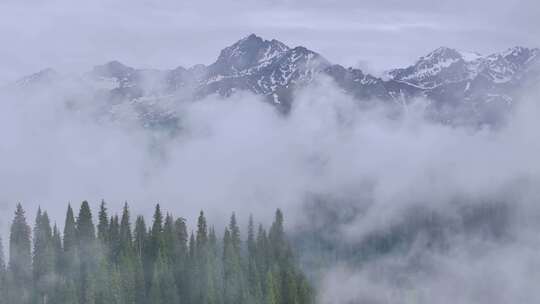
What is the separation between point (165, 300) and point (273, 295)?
22183 mm

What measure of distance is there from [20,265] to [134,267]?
22544 mm

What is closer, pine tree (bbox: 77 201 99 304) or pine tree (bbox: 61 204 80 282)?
pine tree (bbox: 77 201 99 304)

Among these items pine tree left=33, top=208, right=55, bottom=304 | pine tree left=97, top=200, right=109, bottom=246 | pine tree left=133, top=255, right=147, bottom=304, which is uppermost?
pine tree left=97, top=200, right=109, bottom=246

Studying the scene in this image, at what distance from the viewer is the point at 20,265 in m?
140

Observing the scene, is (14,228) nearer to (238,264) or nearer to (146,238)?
(146,238)

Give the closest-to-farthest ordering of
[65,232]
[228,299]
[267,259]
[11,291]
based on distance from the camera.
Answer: [11,291]
[65,232]
[228,299]
[267,259]

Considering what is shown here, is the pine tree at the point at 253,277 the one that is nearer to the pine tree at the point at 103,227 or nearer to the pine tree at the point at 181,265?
the pine tree at the point at 181,265

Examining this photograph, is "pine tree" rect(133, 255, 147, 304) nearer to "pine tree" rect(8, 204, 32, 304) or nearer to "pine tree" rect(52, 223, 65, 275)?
"pine tree" rect(52, 223, 65, 275)

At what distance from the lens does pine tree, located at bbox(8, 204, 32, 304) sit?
136 metres

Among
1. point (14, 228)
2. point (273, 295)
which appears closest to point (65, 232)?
point (14, 228)

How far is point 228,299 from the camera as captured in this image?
160 meters

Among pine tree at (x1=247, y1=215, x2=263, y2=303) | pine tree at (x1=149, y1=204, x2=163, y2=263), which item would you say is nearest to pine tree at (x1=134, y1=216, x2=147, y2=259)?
pine tree at (x1=149, y1=204, x2=163, y2=263)

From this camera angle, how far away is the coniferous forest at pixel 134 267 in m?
139

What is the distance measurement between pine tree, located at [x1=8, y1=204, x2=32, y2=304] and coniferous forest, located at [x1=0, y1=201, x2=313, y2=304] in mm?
167
